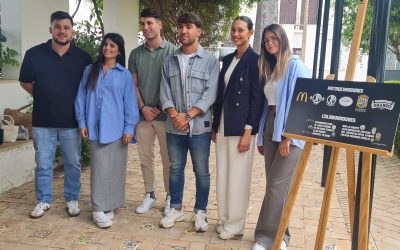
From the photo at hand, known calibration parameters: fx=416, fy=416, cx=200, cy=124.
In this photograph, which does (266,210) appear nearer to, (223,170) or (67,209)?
(223,170)

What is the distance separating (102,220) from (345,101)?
7.21 feet

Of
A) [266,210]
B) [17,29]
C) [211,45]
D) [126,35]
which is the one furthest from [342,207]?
[211,45]

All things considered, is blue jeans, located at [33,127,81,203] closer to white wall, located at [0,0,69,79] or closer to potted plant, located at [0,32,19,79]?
potted plant, located at [0,32,19,79]

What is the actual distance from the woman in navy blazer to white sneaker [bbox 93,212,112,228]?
3.06ft

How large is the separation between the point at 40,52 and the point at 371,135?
266 centimetres

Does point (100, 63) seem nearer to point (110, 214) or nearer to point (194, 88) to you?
point (194, 88)

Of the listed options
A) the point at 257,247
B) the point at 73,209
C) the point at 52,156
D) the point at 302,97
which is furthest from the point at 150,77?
the point at 257,247

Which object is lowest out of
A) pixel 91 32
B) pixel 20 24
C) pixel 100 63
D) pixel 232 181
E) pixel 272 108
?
pixel 232 181

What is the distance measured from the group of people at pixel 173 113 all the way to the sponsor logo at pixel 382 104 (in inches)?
26.4

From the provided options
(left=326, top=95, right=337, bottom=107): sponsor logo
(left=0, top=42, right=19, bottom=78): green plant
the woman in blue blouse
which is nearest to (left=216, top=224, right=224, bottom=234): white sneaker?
the woman in blue blouse

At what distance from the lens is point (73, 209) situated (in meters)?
3.73

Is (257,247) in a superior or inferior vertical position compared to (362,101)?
inferior

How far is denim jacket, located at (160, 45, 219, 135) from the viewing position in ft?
10.5

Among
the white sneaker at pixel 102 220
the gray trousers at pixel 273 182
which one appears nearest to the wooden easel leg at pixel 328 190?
the gray trousers at pixel 273 182
